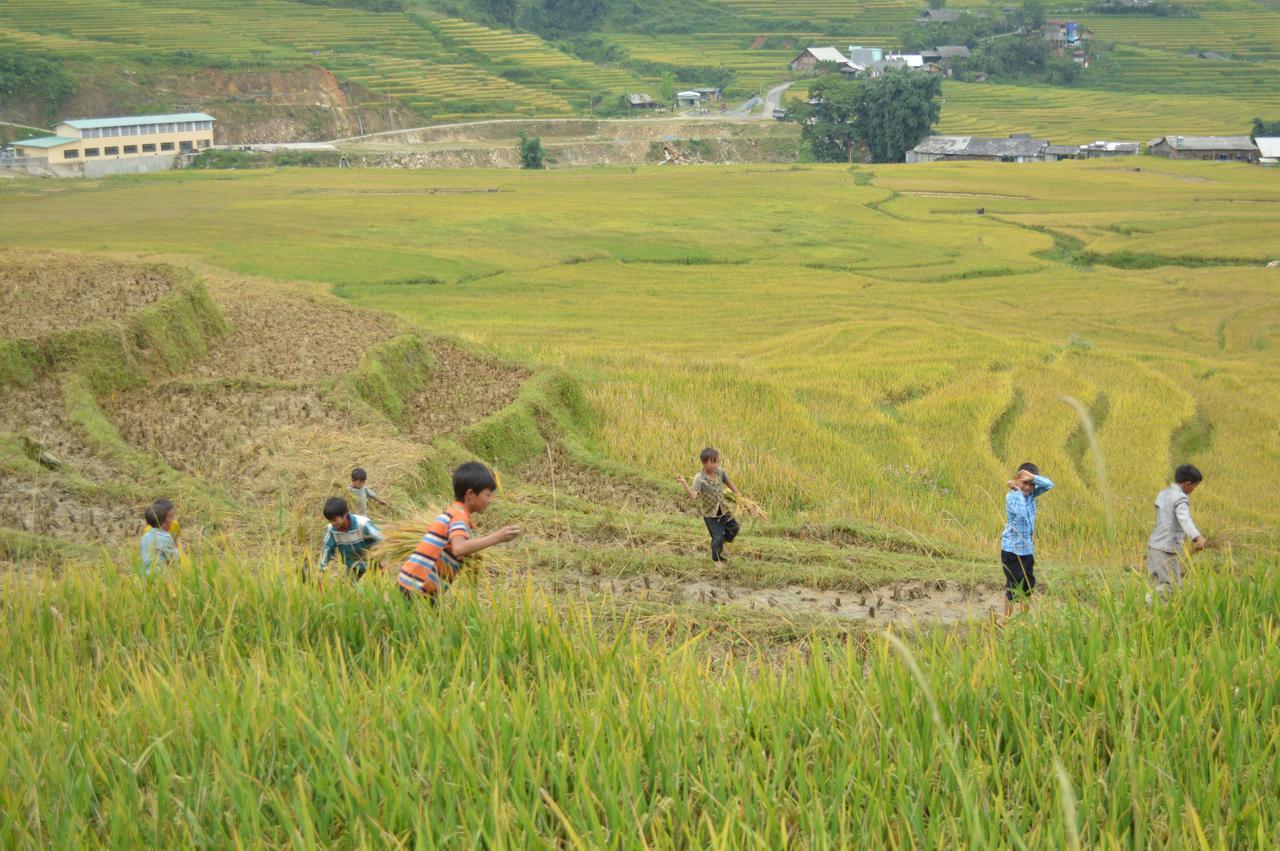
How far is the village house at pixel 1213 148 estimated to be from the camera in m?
58.8

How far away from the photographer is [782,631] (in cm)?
666

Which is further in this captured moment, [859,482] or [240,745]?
[859,482]

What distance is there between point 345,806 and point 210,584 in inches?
82.8

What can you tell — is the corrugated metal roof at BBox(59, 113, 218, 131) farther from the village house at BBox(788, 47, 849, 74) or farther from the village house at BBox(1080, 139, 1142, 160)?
the village house at BBox(1080, 139, 1142, 160)

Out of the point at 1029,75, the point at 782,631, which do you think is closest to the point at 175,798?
the point at 782,631

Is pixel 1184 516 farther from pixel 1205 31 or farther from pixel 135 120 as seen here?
pixel 1205 31

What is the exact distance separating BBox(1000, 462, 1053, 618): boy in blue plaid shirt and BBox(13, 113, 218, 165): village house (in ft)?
171

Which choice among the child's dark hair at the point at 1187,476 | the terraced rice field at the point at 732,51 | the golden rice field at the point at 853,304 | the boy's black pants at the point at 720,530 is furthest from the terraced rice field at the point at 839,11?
the child's dark hair at the point at 1187,476

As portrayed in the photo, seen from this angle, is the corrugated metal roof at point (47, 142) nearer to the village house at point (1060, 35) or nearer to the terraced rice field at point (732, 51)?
the terraced rice field at point (732, 51)

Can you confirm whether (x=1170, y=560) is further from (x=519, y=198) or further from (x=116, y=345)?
(x=519, y=198)

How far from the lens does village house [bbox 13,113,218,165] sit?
51000 millimetres

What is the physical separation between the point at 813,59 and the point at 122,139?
4766 centimetres

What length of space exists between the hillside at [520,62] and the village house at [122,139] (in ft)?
16.0

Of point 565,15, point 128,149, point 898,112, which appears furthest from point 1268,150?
point 565,15
